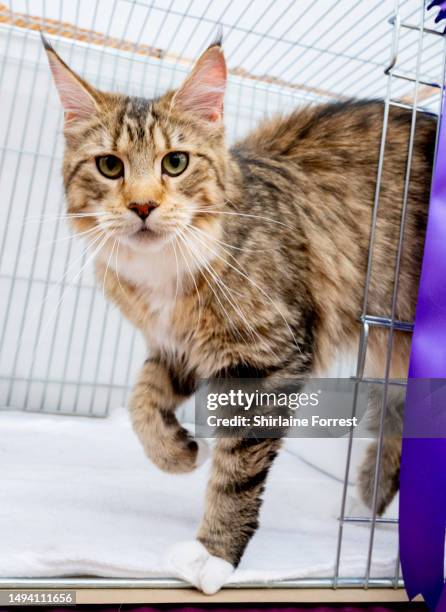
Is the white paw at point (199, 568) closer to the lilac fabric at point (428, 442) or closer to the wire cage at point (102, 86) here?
the lilac fabric at point (428, 442)

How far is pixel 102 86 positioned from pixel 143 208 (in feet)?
4.21

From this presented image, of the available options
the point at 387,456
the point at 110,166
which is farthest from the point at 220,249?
the point at 387,456

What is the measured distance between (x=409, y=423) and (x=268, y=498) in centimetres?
63

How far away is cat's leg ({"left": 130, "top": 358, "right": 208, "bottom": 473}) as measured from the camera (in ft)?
3.51

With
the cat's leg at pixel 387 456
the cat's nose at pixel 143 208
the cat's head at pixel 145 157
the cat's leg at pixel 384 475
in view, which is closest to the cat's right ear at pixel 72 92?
the cat's head at pixel 145 157

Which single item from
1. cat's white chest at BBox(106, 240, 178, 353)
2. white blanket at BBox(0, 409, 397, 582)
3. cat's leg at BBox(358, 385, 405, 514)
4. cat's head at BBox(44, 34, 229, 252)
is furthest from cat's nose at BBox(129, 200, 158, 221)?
cat's leg at BBox(358, 385, 405, 514)

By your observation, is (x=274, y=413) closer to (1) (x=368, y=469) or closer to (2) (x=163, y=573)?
(2) (x=163, y=573)

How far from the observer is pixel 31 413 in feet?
6.28

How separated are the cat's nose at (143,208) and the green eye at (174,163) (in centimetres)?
12

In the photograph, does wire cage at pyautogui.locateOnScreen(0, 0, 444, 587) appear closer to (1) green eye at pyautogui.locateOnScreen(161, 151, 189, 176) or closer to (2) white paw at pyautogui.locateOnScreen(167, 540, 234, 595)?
(1) green eye at pyautogui.locateOnScreen(161, 151, 189, 176)

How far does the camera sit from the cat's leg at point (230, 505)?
84 cm

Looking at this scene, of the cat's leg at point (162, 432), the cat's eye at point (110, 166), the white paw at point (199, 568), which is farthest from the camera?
the cat's leg at point (162, 432)

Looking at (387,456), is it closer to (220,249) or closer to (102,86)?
(220,249)

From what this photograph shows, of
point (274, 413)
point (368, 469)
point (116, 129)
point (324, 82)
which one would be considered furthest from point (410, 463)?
point (324, 82)
